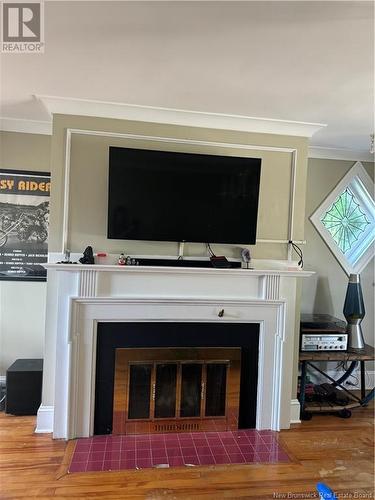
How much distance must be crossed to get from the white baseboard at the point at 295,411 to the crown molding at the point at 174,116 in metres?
2.12

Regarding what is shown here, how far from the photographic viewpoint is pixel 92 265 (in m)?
2.46

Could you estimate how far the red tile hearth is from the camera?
88.4 inches

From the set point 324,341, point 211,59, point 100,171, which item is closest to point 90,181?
point 100,171

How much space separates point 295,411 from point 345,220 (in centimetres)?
190

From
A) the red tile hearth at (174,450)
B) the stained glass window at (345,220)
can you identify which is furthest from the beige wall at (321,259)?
the red tile hearth at (174,450)

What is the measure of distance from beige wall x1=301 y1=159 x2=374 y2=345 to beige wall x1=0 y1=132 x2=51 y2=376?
2443 mm

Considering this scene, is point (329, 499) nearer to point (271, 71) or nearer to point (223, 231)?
point (223, 231)

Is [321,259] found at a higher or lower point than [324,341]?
higher

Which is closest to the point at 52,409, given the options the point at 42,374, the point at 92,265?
the point at 42,374

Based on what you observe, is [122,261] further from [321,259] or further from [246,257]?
[321,259]

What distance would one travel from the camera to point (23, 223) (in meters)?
3.10

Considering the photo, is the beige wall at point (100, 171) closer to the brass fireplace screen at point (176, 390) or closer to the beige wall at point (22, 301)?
the beige wall at point (22, 301)

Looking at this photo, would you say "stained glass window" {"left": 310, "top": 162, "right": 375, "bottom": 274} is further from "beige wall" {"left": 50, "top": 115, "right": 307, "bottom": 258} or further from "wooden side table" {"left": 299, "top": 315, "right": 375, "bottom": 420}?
"beige wall" {"left": 50, "top": 115, "right": 307, "bottom": 258}

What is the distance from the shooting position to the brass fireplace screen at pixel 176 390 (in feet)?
8.50
